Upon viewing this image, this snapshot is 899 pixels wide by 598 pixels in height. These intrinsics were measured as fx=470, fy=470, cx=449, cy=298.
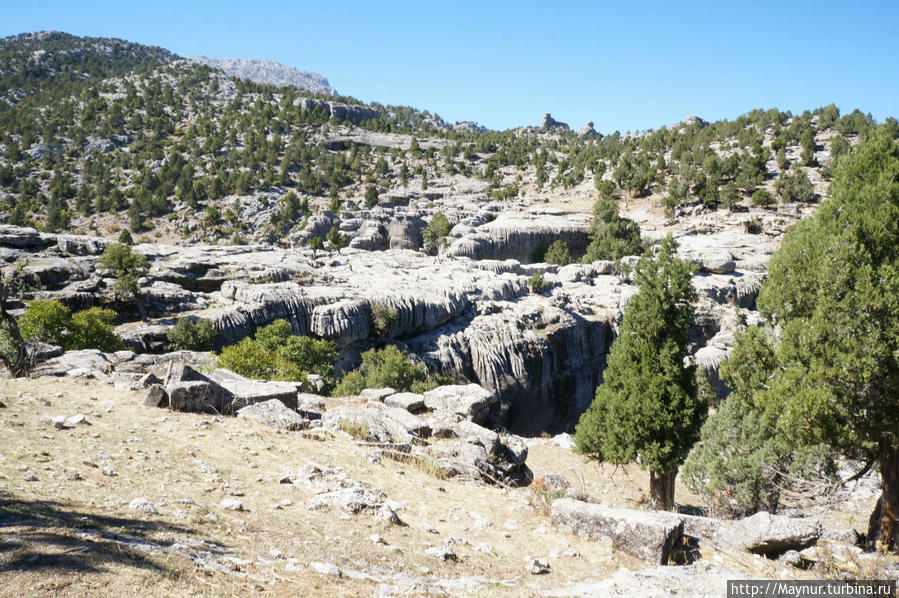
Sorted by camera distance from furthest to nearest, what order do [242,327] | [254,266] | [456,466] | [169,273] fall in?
[254,266] < [169,273] < [242,327] < [456,466]

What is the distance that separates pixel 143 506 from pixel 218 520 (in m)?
0.95

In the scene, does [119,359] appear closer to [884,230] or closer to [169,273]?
[169,273]

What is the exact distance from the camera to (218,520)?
6.09 m

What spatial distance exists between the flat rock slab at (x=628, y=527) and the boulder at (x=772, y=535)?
3.33 ft

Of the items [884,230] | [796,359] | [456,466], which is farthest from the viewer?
[456,466]

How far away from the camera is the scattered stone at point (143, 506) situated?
5.94m

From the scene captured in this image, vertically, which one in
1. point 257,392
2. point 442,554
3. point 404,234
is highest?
point 404,234

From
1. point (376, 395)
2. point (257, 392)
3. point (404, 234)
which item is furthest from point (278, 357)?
point (404, 234)

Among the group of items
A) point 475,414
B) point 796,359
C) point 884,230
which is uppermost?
point 884,230

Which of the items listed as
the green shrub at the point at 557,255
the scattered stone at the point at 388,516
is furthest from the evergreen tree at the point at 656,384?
the green shrub at the point at 557,255

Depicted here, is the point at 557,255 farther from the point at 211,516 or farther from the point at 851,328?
the point at 211,516

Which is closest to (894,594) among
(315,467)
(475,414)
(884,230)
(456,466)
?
(884,230)

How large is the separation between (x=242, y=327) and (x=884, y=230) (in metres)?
36.1

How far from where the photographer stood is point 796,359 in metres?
9.33
